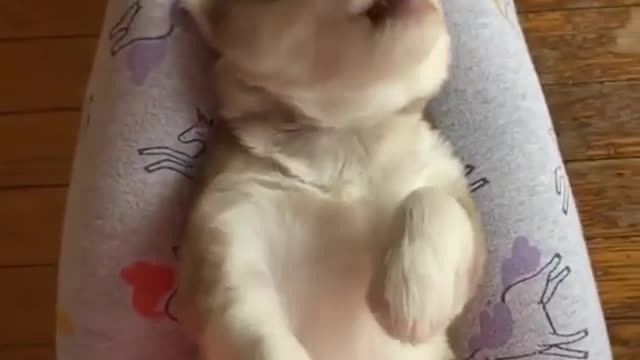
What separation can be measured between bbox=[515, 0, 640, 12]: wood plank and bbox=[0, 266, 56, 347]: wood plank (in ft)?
2.15

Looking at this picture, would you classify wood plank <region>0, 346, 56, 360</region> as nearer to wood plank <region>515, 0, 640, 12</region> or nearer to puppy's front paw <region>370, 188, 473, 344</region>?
puppy's front paw <region>370, 188, 473, 344</region>

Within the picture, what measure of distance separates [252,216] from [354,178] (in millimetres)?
88

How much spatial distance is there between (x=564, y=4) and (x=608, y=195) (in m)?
0.26

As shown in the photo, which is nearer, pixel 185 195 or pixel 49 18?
pixel 185 195

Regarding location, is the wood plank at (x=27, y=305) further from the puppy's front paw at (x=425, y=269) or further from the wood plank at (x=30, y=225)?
the puppy's front paw at (x=425, y=269)

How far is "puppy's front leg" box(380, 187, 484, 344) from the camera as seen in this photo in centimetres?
102

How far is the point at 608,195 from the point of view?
162 centimetres

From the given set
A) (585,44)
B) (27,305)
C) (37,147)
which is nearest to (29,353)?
(27,305)

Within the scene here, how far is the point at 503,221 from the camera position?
1270mm

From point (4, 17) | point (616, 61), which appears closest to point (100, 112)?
point (4, 17)

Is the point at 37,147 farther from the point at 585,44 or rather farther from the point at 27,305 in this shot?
the point at 585,44

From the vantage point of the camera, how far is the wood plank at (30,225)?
1590mm

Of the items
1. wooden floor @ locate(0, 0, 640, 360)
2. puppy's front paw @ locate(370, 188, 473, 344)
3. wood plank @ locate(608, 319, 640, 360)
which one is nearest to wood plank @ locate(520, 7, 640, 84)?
wooden floor @ locate(0, 0, 640, 360)

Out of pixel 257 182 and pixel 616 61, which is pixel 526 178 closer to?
pixel 257 182
